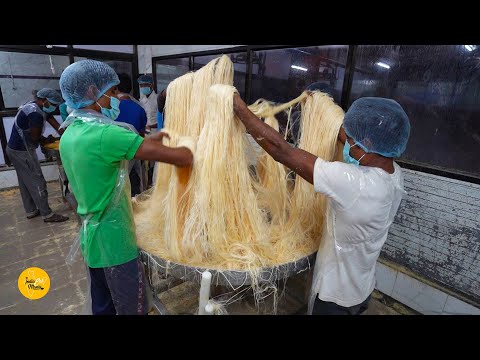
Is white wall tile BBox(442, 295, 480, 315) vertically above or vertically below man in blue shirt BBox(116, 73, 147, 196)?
below

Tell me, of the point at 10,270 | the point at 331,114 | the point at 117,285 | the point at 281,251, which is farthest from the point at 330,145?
the point at 10,270

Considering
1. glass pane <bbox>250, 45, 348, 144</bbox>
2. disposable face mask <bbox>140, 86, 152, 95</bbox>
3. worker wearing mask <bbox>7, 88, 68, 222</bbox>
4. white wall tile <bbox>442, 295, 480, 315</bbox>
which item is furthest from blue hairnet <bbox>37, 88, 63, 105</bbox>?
white wall tile <bbox>442, 295, 480, 315</bbox>

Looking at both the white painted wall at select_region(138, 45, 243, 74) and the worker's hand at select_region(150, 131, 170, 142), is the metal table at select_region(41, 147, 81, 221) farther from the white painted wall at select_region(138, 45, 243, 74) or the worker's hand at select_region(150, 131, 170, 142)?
the worker's hand at select_region(150, 131, 170, 142)

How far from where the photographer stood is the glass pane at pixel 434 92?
204 centimetres

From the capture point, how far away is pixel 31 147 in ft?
13.1

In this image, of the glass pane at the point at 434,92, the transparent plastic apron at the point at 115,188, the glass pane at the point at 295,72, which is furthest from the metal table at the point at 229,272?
the glass pane at the point at 434,92

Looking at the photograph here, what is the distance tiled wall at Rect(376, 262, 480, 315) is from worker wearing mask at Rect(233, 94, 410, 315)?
1295mm

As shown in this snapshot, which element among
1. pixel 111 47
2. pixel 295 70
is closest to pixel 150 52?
pixel 111 47

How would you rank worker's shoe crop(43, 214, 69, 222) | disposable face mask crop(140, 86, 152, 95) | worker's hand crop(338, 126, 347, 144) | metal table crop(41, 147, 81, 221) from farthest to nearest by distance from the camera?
disposable face mask crop(140, 86, 152, 95), metal table crop(41, 147, 81, 221), worker's shoe crop(43, 214, 69, 222), worker's hand crop(338, 126, 347, 144)

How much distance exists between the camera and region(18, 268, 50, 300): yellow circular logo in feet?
8.95

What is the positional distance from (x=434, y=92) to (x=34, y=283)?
413 centimetres

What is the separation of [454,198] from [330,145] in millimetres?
1276

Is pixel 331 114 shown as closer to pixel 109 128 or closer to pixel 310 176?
pixel 310 176

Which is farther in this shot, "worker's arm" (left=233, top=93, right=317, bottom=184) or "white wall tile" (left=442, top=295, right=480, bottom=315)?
"white wall tile" (left=442, top=295, right=480, bottom=315)
